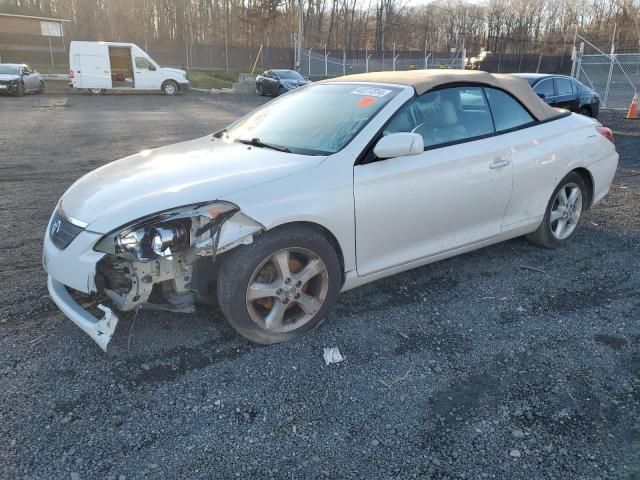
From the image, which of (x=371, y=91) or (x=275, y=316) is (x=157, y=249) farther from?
(x=371, y=91)

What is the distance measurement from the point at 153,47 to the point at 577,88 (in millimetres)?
38930

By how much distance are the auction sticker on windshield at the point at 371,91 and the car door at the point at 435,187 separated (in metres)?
0.23

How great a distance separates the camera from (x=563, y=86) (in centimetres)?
1285

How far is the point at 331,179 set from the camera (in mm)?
3170

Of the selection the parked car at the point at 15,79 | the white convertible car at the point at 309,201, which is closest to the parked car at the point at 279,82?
the parked car at the point at 15,79

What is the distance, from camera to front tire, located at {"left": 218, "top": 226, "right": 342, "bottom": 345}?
Result: 296 cm

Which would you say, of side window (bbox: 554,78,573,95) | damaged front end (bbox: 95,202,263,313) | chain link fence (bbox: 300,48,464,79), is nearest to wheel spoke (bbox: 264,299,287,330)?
damaged front end (bbox: 95,202,263,313)

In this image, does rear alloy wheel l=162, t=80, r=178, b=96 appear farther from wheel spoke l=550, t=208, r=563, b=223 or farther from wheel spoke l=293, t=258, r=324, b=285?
wheel spoke l=293, t=258, r=324, b=285

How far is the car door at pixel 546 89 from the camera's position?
1221 cm

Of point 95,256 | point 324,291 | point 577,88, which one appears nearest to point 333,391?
point 324,291

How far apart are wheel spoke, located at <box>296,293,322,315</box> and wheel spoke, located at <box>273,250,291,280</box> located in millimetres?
196

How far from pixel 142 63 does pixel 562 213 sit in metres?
24.9

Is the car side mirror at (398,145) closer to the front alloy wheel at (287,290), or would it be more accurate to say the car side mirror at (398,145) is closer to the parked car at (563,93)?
the front alloy wheel at (287,290)

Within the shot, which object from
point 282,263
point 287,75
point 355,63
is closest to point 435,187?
point 282,263
